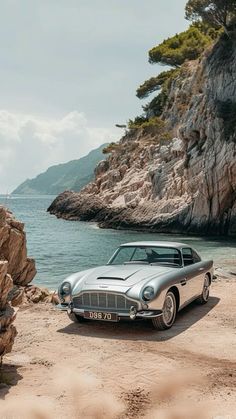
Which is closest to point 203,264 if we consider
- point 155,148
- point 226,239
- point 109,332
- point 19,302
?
point 109,332

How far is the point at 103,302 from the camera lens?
25.1ft

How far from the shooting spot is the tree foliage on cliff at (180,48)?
6388 cm

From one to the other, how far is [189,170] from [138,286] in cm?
3531

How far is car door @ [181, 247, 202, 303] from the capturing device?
29.1 feet

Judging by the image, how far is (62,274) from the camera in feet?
68.3

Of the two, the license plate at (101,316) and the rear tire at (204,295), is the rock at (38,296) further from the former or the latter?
the rear tire at (204,295)

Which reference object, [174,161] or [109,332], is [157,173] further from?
[109,332]

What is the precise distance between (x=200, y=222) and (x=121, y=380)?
34493 mm

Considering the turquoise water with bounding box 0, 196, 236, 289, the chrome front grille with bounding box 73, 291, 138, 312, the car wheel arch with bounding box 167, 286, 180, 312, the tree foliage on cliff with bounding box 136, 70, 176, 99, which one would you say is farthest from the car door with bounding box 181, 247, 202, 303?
→ the tree foliage on cliff with bounding box 136, 70, 176, 99

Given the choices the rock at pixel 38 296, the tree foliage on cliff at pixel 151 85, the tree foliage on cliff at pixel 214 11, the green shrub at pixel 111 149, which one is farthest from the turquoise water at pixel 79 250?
the tree foliage on cliff at pixel 151 85

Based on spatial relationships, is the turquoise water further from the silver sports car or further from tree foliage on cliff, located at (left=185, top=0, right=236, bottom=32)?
tree foliage on cliff, located at (left=185, top=0, right=236, bottom=32)

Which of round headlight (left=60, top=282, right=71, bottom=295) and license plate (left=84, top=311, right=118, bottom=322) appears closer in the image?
A: license plate (left=84, top=311, right=118, bottom=322)

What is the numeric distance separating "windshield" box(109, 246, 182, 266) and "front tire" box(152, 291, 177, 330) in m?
1.13

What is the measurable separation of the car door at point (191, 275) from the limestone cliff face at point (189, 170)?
1113 inches
